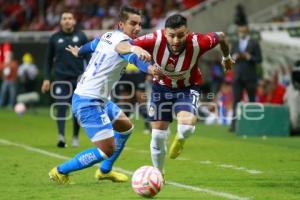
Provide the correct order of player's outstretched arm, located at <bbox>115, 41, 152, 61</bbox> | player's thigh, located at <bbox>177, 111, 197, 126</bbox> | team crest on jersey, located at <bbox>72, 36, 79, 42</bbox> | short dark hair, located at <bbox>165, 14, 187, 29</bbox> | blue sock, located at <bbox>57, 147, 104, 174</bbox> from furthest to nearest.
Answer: team crest on jersey, located at <bbox>72, 36, 79, 42</bbox> < player's thigh, located at <bbox>177, 111, 197, 126</bbox> < blue sock, located at <bbox>57, 147, 104, 174</bbox> < short dark hair, located at <bbox>165, 14, 187, 29</bbox> < player's outstretched arm, located at <bbox>115, 41, 152, 61</bbox>

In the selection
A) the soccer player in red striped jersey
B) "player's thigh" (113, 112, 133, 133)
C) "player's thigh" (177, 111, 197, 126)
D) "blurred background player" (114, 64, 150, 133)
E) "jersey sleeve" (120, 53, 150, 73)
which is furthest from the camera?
"blurred background player" (114, 64, 150, 133)

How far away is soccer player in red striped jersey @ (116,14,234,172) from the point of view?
10422mm

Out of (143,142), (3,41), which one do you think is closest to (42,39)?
(3,41)

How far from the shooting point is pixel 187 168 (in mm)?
12641

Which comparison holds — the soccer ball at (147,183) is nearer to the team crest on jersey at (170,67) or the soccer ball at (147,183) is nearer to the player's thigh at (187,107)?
the player's thigh at (187,107)

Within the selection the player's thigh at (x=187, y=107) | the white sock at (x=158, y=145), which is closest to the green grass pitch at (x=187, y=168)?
the white sock at (x=158, y=145)

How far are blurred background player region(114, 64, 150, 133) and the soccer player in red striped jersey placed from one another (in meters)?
8.53

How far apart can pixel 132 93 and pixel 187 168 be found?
7.55 meters

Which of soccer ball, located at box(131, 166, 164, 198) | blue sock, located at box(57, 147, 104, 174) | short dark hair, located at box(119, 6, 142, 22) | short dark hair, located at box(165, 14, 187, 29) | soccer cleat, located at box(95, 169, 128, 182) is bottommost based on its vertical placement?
soccer cleat, located at box(95, 169, 128, 182)

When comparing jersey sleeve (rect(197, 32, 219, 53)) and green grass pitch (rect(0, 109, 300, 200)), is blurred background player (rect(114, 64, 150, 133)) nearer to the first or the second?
green grass pitch (rect(0, 109, 300, 200))

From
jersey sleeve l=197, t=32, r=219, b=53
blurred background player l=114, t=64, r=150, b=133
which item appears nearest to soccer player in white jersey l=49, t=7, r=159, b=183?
jersey sleeve l=197, t=32, r=219, b=53

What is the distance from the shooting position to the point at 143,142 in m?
Result: 17.4

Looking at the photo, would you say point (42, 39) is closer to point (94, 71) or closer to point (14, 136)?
point (14, 136)

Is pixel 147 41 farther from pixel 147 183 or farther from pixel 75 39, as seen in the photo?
pixel 75 39
